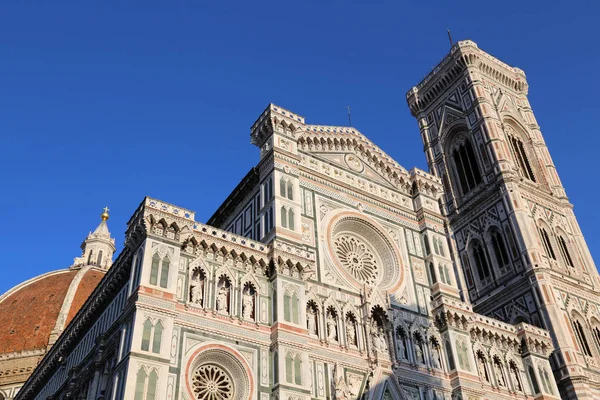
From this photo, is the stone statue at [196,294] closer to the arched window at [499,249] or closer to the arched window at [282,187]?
the arched window at [282,187]

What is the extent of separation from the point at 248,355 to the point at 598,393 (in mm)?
19734

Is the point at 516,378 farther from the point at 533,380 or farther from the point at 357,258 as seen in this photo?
the point at 357,258

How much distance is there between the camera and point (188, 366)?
1897cm

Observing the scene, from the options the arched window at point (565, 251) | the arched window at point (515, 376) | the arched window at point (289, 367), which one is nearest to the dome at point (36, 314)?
the arched window at point (289, 367)

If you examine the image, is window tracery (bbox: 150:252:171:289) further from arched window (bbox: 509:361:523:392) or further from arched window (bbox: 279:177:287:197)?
arched window (bbox: 509:361:523:392)

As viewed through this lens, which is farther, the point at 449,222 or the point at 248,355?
the point at 449,222

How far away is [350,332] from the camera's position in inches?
929

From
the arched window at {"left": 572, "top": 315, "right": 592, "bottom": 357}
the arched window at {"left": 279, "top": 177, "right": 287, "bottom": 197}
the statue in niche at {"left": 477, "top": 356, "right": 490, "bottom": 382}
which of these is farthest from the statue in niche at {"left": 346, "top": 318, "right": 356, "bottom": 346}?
the arched window at {"left": 572, "top": 315, "right": 592, "bottom": 357}

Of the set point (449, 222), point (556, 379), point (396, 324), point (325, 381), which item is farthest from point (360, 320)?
point (449, 222)

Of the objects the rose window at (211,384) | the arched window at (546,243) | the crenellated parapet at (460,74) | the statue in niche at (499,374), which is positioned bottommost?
the rose window at (211,384)

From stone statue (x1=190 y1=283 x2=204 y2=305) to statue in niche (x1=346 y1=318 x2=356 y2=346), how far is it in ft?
19.6

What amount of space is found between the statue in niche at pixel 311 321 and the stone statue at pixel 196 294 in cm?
415

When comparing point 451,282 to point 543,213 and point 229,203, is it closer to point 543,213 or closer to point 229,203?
point 229,203

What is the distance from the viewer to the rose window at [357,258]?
2605cm
